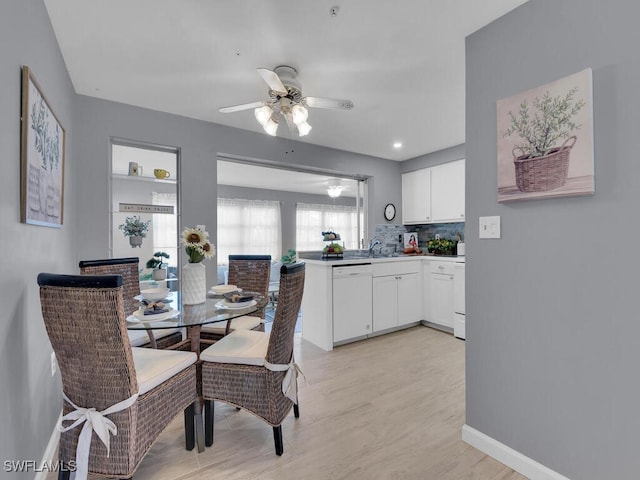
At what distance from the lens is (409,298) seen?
157 inches

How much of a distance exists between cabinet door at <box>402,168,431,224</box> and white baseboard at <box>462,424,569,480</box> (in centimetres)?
318

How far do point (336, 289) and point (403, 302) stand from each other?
1108 mm

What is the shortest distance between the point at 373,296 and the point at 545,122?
2542 mm

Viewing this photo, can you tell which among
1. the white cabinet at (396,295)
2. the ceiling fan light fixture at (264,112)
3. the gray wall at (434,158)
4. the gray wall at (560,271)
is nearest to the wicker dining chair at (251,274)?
the ceiling fan light fixture at (264,112)

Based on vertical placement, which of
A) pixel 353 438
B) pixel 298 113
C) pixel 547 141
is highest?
pixel 298 113

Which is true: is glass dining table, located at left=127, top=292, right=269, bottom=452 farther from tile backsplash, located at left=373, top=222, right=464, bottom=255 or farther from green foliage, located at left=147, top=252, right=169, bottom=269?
tile backsplash, located at left=373, top=222, right=464, bottom=255

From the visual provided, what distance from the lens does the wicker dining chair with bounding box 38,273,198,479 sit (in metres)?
1.18

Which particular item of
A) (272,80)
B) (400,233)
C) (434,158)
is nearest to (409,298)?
(400,233)

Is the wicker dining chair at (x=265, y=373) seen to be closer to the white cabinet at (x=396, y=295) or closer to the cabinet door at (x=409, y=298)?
the white cabinet at (x=396, y=295)

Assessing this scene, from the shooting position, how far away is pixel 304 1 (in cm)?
160

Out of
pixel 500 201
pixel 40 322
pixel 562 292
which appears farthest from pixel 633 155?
pixel 40 322

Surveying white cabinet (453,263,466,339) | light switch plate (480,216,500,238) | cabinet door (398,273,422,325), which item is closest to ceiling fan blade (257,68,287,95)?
light switch plate (480,216,500,238)

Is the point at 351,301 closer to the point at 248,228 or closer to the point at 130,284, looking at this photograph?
the point at 130,284

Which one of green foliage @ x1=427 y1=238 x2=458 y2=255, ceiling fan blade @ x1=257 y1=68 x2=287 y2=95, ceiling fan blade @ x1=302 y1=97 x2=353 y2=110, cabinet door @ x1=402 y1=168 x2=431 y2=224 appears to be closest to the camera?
ceiling fan blade @ x1=257 y1=68 x2=287 y2=95
